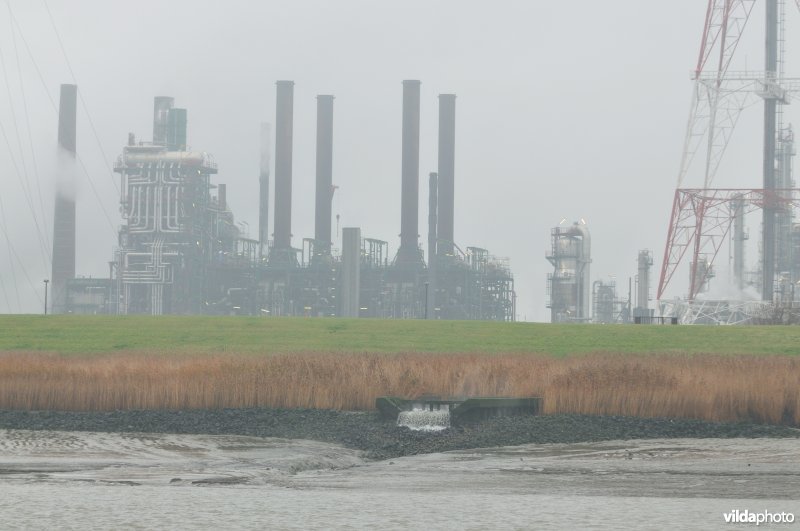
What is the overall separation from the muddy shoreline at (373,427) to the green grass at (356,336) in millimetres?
10383

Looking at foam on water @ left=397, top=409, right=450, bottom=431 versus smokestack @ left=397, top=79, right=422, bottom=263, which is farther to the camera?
smokestack @ left=397, top=79, right=422, bottom=263

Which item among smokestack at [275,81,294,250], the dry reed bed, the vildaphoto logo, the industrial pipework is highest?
smokestack at [275,81,294,250]

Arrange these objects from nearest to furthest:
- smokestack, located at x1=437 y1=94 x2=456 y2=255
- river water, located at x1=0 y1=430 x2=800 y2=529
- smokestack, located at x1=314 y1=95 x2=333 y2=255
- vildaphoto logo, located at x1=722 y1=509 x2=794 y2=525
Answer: vildaphoto logo, located at x1=722 y1=509 x2=794 y2=525
river water, located at x1=0 y1=430 x2=800 y2=529
smokestack, located at x1=437 y1=94 x2=456 y2=255
smokestack, located at x1=314 y1=95 x2=333 y2=255

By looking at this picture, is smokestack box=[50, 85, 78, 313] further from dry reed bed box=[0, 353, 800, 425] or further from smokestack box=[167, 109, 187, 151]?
dry reed bed box=[0, 353, 800, 425]

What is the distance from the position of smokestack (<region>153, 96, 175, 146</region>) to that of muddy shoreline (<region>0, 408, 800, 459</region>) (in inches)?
3919

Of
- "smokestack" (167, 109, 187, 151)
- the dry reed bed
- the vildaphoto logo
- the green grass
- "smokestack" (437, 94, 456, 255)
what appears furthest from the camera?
"smokestack" (167, 109, 187, 151)

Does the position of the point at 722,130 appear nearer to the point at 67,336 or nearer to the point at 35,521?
the point at 67,336

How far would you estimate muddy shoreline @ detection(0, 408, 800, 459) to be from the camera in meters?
20.9

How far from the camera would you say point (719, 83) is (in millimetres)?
82125

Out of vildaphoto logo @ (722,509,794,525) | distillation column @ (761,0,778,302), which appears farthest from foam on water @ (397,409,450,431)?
distillation column @ (761,0,778,302)

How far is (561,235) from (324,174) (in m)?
22.9

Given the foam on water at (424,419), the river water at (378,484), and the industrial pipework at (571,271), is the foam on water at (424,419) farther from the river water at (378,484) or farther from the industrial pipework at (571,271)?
the industrial pipework at (571,271)

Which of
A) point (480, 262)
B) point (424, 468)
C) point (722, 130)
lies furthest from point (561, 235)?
point (424, 468)

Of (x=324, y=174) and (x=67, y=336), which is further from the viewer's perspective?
(x=324, y=174)
